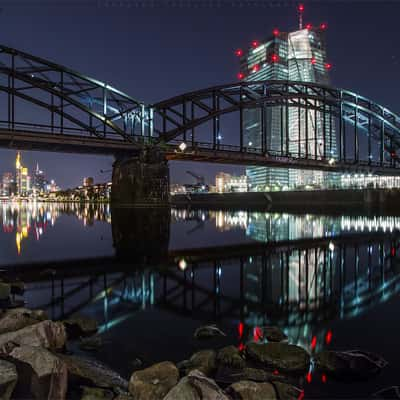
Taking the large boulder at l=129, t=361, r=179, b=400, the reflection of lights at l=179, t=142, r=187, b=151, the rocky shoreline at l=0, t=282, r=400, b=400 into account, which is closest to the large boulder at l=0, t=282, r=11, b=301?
the rocky shoreline at l=0, t=282, r=400, b=400

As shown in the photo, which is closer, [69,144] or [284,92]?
[69,144]

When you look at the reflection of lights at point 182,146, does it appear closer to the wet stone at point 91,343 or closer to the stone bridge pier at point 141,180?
the stone bridge pier at point 141,180

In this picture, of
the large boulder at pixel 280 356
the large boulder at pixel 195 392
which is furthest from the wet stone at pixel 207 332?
the large boulder at pixel 195 392

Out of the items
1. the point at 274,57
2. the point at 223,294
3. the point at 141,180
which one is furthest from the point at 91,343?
the point at 274,57

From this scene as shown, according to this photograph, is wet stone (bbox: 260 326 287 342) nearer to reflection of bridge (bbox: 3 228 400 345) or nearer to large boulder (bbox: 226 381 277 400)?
reflection of bridge (bbox: 3 228 400 345)

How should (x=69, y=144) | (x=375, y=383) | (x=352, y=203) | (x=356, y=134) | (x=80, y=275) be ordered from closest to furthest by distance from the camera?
(x=375, y=383), (x=80, y=275), (x=69, y=144), (x=352, y=203), (x=356, y=134)

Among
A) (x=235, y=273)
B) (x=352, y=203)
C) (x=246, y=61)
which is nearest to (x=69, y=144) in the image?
(x=235, y=273)

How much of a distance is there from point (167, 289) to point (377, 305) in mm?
6623

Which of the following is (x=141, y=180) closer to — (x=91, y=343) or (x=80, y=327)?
(x=80, y=327)

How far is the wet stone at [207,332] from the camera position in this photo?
7.21 meters

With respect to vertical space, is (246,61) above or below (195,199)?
above

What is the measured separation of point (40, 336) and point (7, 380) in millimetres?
2139

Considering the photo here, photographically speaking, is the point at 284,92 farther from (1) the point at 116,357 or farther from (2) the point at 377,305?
(1) the point at 116,357

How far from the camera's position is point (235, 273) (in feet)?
Result: 46.1
